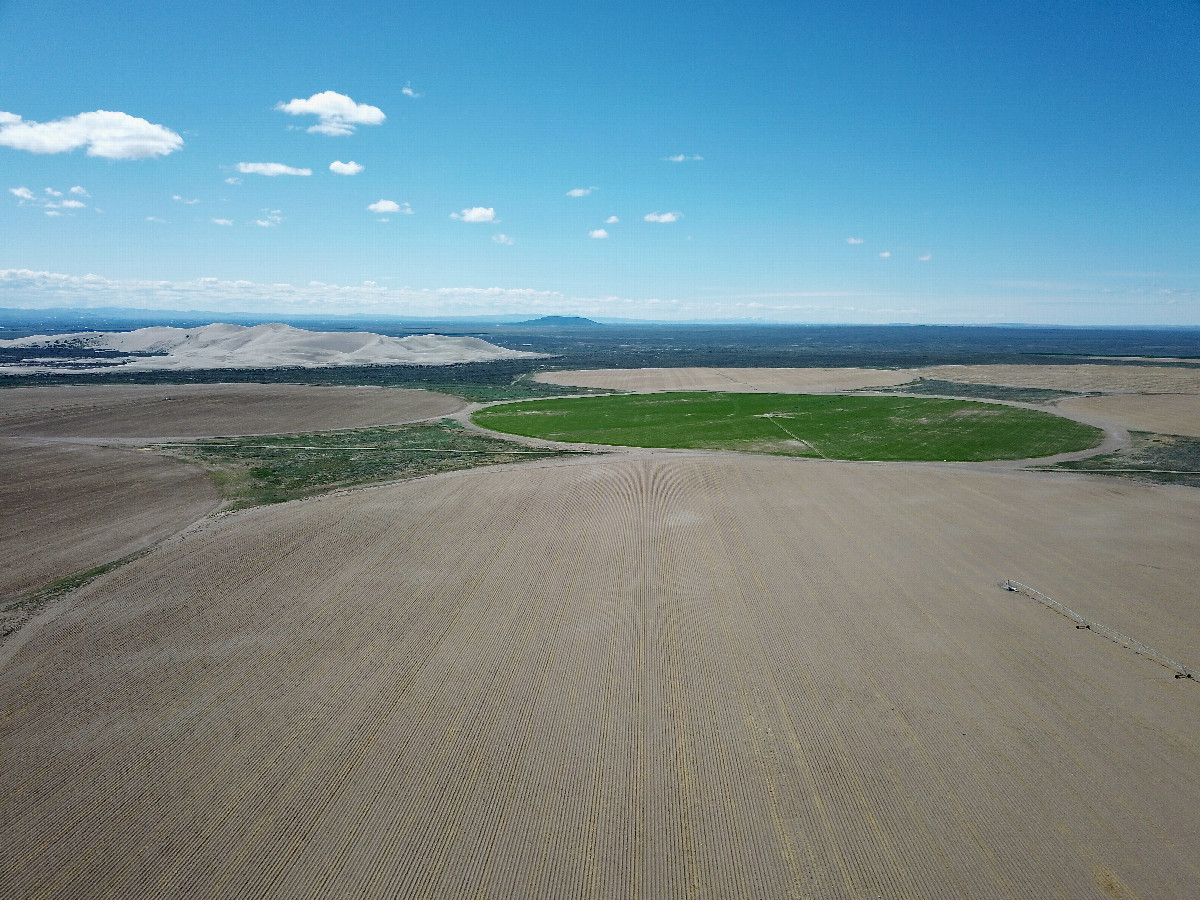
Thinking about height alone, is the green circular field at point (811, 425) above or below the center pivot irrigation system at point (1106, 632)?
above

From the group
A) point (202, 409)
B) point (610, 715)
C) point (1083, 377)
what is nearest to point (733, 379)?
point (1083, 377)

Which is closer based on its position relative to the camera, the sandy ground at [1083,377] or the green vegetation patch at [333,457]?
the green vegetation patch at [333,457]

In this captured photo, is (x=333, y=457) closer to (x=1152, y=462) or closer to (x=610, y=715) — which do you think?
(x=610, y=715)

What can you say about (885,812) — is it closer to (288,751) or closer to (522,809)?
(522,809)

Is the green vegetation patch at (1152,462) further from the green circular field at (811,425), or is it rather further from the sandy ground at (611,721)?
the sandy ground at (611,721)

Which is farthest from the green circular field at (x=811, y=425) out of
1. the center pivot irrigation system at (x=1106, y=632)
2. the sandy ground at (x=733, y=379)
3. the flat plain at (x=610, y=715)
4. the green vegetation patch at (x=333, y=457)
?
the center pivot irrigation system at (x=1106, y=632)

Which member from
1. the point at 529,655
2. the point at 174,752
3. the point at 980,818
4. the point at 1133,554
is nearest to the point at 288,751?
the point at 174,752

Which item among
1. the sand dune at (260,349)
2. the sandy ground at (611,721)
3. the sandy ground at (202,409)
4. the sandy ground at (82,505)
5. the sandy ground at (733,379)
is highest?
the sand dune at (260,349)

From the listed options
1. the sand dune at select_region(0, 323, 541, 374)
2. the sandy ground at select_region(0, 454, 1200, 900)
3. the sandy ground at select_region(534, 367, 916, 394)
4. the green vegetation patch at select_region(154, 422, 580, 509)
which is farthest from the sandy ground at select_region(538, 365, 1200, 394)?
the sandy ground at select_region(0, 454, 1200, 900)
